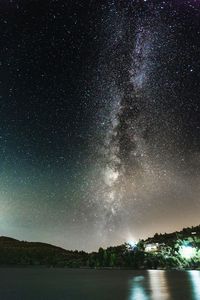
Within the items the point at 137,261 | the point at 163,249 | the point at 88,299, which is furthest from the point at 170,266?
the point at 88,299

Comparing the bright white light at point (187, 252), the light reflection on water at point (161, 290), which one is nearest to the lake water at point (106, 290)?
the light reflection on water at point (161, 290)

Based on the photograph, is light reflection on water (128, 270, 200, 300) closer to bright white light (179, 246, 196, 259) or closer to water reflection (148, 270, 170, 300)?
water reflection (148, 270, 170, 300)

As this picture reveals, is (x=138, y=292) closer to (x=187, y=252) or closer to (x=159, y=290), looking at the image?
(x=159, y=290)

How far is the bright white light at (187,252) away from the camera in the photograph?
164250mm

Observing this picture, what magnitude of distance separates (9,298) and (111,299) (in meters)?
14.1

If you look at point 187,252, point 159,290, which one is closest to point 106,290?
point 159,290

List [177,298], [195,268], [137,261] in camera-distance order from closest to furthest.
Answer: [177,298], [195,268], [137,261]

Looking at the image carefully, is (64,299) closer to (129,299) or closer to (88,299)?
(88,299)

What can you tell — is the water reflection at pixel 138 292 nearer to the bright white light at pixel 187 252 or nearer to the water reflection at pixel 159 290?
the water reflection at pixel 159 290

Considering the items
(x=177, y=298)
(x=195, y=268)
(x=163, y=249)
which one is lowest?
(x=177, y=298)

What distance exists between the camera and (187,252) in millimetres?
167875

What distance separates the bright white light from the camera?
164250mm

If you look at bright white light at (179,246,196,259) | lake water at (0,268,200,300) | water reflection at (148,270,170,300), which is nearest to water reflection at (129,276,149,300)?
lake water at (0,268,200,300)

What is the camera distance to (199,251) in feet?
522
